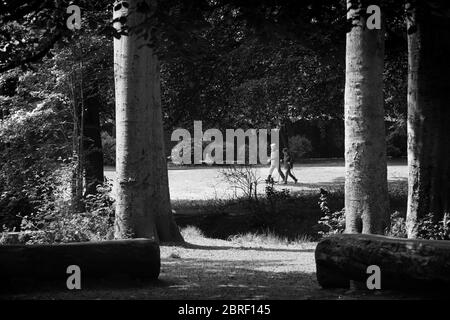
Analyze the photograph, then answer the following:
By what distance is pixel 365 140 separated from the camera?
38.1 feet

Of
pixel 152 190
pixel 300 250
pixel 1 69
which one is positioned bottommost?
pixel 300 250

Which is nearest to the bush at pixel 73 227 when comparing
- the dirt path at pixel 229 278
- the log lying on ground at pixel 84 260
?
the dirt path at pixel 229 278

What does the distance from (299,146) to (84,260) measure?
35.5m

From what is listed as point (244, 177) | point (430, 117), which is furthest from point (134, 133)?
point (244, 177)

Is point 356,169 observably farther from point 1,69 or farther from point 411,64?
point 1,69

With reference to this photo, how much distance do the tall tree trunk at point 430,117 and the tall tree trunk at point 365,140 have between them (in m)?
0.64

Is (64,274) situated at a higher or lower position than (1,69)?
lower

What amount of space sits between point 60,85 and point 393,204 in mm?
9707

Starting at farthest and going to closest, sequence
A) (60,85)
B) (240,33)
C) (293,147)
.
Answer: (293,147)
(240,33)
(60,85)

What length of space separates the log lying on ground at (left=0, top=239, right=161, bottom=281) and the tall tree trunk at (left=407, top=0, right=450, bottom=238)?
A: 460cm

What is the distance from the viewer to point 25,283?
25.8ft

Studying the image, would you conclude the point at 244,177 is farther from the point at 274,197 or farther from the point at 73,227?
the point at 73,227

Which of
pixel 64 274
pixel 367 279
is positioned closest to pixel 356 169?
pixel 367 279

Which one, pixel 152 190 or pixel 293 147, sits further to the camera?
pixel 293 147
